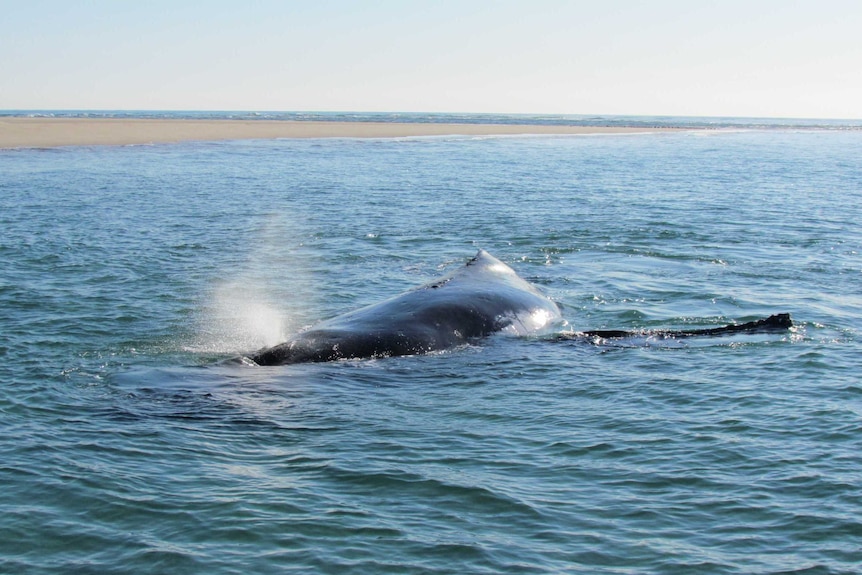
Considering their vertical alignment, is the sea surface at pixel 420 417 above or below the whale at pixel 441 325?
below

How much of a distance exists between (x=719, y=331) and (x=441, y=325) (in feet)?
13.8

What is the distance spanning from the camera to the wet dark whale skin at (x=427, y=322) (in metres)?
12.0

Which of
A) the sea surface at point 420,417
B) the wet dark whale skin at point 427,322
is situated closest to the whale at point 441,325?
the wet dark whale skin at point 427,322

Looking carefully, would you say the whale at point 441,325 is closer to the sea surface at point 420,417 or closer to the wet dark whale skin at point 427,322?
the wet dark whale skin at point 427,322

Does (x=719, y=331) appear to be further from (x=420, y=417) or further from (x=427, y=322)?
(x=420, y=417)

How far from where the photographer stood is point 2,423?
32.5 ft

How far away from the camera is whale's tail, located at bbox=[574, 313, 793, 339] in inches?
529

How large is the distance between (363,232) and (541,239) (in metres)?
4.90

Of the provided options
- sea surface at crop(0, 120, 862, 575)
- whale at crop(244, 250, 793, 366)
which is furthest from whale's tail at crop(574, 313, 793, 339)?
sea surface at crop(0, 120, 862, 575)

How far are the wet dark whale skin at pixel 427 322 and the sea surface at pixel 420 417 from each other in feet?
1.07

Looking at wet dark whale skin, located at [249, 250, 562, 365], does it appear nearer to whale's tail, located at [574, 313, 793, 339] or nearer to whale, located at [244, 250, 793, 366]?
whale, located at [244, 250, 793, 366]

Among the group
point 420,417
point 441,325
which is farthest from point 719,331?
point 420,417

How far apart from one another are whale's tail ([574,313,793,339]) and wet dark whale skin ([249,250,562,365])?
3.27 feet

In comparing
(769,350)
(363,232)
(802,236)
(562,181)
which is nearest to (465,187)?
(562,181)
